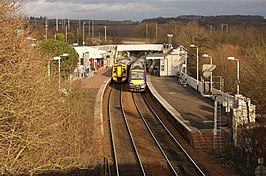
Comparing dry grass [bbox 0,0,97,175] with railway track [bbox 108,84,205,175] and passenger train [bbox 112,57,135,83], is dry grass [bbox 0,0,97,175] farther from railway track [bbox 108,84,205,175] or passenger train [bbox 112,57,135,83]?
passenger train [bbox 112,57,135,83]

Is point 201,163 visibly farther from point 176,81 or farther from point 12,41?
point 176,81

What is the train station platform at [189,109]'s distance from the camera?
2195 centimetres

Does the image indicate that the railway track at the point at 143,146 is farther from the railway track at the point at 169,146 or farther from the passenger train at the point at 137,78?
the passenger train at the point at 137,78

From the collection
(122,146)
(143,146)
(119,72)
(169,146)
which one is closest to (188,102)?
(169,146)

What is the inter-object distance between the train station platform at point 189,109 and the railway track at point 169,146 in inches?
34.2

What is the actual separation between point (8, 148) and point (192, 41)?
146 ft

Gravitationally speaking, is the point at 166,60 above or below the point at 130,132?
above

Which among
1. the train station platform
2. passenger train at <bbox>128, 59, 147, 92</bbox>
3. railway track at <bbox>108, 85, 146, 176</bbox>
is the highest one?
passenger train at <bbox>128, 59, 147, 92</bbox>

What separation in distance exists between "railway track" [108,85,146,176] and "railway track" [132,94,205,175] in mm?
1258

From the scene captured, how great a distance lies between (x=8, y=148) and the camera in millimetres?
10359

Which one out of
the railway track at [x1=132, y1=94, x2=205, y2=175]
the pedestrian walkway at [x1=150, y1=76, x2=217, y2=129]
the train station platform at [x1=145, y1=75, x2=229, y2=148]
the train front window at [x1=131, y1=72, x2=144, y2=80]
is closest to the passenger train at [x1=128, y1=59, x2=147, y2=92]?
the train front window at [x1=131, y1=72, x2=144, y2=80]

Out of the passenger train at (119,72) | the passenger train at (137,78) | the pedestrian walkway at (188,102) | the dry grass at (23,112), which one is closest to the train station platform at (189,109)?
the pedestrian walkway at (188,102)

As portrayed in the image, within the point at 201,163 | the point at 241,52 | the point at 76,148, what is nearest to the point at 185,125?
the point at 201,163

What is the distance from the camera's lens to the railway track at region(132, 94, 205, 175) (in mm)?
18156
